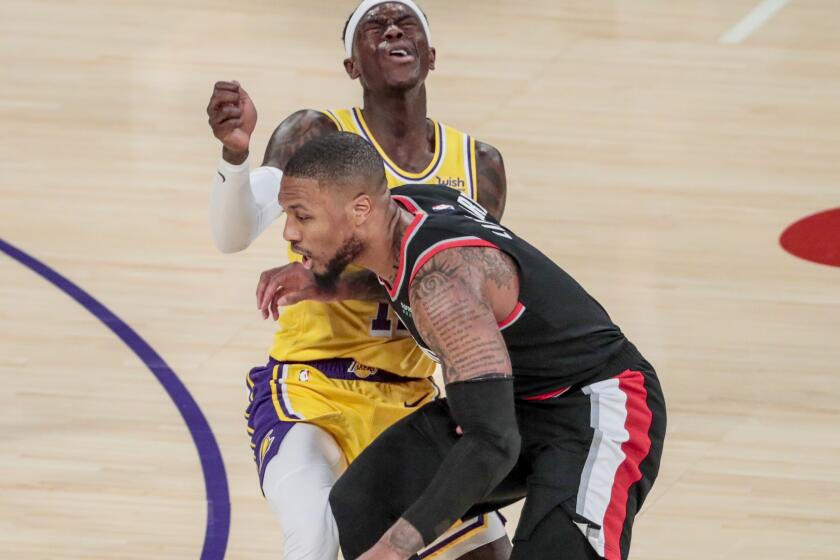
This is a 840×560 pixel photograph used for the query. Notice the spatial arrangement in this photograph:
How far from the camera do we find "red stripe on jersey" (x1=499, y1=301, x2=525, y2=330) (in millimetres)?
4590

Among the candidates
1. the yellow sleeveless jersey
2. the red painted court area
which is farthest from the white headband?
the red painted court area

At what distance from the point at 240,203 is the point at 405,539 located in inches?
61.3

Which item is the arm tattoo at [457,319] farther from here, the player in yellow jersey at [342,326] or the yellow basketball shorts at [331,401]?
the yellow basketball shorts at [331,401]

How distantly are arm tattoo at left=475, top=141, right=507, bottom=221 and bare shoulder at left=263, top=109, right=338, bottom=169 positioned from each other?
58cm

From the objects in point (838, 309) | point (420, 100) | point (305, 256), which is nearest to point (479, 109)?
point (838, 309)

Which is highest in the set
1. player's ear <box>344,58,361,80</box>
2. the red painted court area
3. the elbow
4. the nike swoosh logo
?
player's ear <box>344,58,361,80</box>

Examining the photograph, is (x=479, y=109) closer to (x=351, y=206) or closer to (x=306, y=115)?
(x=306, y=115)

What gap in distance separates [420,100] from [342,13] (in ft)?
20.5

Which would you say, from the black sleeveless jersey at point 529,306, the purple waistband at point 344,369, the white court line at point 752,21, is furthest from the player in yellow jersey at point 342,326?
the white court line at point 752,21

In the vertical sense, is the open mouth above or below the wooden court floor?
above

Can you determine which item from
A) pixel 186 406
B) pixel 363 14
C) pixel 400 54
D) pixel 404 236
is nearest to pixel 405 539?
pixel 404 236

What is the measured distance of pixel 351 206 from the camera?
4547 millimetres

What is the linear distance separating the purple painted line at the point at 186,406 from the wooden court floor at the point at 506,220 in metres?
0.02

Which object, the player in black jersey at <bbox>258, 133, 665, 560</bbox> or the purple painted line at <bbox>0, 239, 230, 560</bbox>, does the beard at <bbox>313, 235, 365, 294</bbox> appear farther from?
the purple painted line at <bbox>0, 239, 230, 560</bbox>
